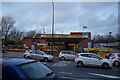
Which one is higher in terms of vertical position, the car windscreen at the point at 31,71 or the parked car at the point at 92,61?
the car windscreen at the point at 31,71

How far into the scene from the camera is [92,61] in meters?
12.6

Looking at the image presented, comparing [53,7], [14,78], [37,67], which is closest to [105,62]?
[37,67]

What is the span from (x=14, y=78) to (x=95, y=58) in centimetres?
1073

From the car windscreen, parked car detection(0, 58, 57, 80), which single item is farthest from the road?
parked car detection(0, 58, 57, 80)

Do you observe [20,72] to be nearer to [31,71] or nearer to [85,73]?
[31,71]

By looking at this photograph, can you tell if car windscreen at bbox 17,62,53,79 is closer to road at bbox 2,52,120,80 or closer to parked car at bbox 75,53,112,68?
road at bbox 2,52,120,80

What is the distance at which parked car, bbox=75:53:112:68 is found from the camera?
40.7 feet

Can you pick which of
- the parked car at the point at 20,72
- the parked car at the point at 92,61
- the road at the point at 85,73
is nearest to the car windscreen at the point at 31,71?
the parked car at the point at 20,72

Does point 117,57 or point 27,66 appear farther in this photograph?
point 117,57

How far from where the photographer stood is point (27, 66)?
348 cm

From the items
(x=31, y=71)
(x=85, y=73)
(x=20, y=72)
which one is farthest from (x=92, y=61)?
(x=20, y=72)

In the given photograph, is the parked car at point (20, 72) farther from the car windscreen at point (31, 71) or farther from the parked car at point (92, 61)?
the parked car at point (92, 61)

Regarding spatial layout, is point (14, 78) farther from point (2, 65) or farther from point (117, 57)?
point (117, 57)

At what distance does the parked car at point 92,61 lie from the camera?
12406mm
